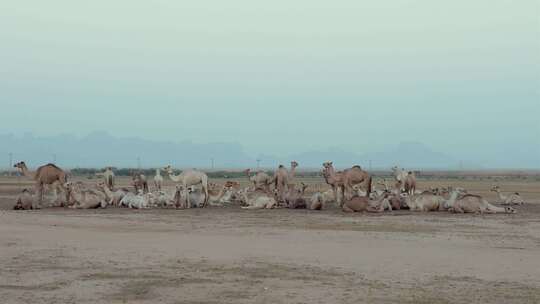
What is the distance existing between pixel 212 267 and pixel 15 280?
3.22 meters

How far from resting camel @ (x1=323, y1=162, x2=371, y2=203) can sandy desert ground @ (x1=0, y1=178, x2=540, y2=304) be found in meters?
7.85

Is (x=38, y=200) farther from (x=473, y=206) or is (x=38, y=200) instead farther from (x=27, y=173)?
(x=473, y=206)

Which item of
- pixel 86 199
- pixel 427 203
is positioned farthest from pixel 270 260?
pixel 86 199

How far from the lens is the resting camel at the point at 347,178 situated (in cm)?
3086

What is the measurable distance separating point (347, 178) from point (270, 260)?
17218 mm

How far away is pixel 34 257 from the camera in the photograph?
14.2m

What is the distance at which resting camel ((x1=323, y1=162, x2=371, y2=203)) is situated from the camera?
3086 cm

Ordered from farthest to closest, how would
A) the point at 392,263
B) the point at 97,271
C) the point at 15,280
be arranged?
1. the point at 392,263
2. the point at 97,271
3. the point at 15,280

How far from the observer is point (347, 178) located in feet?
101

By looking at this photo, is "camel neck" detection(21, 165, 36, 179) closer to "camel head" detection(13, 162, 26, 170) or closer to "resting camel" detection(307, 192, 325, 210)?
"camel head" detection(13, 162, 26, 170)

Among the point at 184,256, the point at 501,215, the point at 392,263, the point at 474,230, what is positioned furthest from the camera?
the point at 501,215

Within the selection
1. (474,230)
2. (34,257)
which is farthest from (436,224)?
(34,257)

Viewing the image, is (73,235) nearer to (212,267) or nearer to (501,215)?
(212,267)

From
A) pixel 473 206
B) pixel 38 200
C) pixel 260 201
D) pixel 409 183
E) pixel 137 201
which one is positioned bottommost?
pixel 38 200
